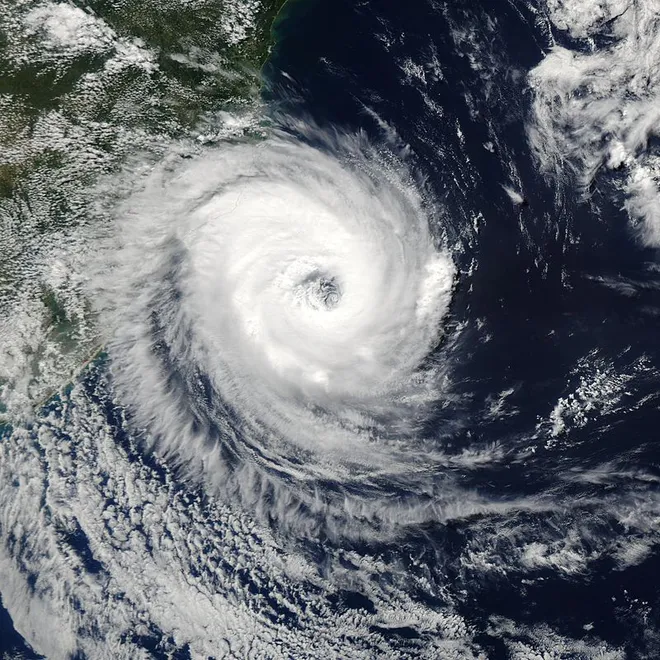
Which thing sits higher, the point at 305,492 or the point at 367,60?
the point at 367,60

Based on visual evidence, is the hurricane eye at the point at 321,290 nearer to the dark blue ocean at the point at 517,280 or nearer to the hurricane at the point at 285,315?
the hurricane at the point at 285,315

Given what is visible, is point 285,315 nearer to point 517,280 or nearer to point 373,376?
point 373,376

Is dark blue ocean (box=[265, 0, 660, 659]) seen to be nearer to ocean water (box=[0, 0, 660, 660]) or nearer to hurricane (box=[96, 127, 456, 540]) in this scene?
ocean water (box=[0, 0, 660, 660])

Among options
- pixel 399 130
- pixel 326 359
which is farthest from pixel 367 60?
pixel 326 359

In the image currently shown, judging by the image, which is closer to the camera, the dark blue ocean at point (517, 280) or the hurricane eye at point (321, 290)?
the dark blue ocean at point (517, 280)

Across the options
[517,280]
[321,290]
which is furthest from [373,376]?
[517,280]

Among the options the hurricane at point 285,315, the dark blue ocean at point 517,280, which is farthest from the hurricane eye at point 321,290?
the dark blue ocean at point 517,280

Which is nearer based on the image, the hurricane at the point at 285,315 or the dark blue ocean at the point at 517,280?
the dark blue ocean at the point at 517,280

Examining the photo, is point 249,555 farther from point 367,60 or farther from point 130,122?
point 367,60

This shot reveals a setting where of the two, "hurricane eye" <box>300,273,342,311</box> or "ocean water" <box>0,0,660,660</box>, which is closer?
"ocean water" <box>0,0,660,660</box>

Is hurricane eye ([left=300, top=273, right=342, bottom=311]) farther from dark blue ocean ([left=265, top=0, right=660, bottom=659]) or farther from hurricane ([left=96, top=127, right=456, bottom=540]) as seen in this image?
dark blue ocean ([left=265, top=0, right=660, bottom=659])

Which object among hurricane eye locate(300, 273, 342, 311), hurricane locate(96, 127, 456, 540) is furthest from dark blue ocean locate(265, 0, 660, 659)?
hurricane eye locate(300, 273, 342, 311)
